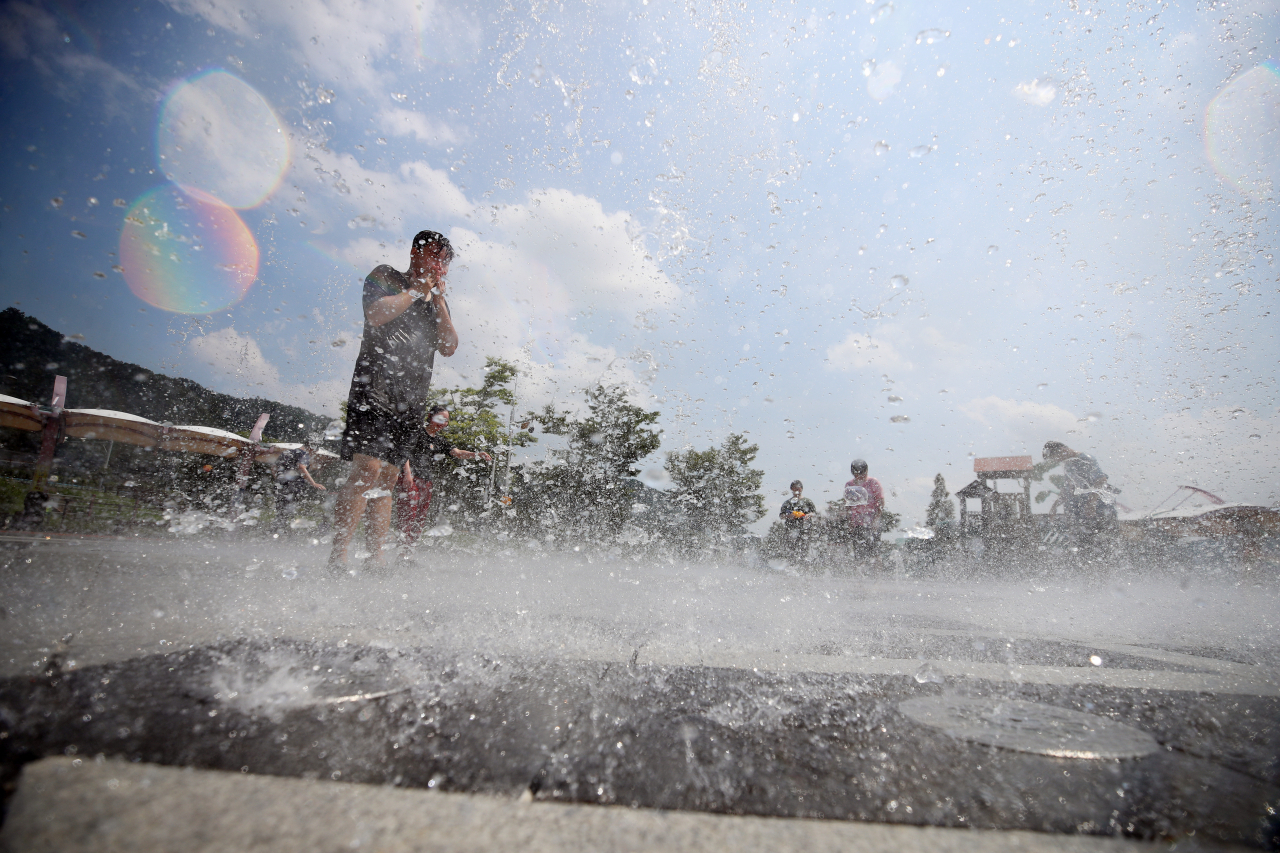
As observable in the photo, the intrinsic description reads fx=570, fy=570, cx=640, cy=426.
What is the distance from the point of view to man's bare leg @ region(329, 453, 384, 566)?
10.5ft

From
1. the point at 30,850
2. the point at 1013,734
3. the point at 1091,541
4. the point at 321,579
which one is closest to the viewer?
the point at 30,850

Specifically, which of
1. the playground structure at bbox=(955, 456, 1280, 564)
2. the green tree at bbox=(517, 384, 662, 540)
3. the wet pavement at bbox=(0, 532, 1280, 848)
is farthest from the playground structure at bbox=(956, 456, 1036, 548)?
the wet pavement at bbox=(0, 532, 1280, 848)

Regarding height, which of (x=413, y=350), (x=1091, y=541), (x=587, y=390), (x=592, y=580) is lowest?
(x=592, y=580)

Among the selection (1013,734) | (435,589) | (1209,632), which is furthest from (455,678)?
(1209,632)

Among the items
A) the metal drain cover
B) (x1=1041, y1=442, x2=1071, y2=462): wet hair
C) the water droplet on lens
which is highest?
(x1=1041, y1=442, x2=1071, y2=462): wet hair

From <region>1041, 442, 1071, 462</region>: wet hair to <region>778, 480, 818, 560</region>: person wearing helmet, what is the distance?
11.1 ft

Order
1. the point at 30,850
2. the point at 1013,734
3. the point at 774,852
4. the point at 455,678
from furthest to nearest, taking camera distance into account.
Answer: the point at 455,678 → the point at 1013,734 → the point at 774,852 → the point at 30,850

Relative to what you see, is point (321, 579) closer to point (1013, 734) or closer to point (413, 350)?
point (413, 350)

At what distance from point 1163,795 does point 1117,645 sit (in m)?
2.41

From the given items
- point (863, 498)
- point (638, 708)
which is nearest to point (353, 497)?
point (638, 708)

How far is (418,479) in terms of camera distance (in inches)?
223

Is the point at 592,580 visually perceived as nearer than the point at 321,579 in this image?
No

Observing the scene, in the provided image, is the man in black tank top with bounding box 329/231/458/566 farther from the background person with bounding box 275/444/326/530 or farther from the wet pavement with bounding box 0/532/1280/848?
the background person with bounding box 275/444/326/530

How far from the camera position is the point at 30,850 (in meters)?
0.54
